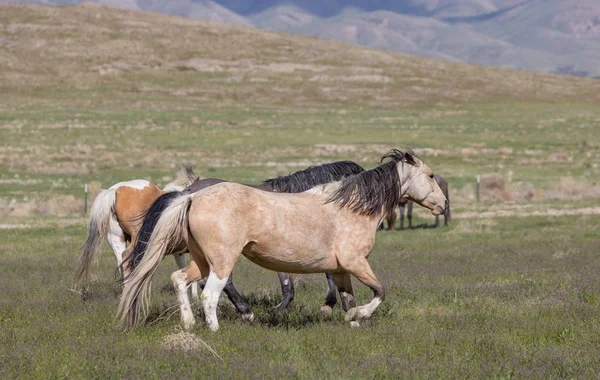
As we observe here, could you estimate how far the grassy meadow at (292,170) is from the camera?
8891 millimetres

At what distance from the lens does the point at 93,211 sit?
13.4m

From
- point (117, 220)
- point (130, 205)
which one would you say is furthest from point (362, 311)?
point (117, 220)

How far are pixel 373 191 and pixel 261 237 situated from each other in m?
1.85

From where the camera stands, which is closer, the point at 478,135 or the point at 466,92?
the point at 478,135

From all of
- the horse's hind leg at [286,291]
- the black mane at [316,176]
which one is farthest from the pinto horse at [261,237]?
the horse's hind leg at [286,291]

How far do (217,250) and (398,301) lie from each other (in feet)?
12.6

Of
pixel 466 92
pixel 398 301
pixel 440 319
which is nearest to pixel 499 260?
pixel 398 301

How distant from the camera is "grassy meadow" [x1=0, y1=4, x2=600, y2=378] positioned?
8.89 m

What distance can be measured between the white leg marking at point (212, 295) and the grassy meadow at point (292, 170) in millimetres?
210

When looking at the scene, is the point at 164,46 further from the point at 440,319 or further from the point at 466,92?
the point at 440,319

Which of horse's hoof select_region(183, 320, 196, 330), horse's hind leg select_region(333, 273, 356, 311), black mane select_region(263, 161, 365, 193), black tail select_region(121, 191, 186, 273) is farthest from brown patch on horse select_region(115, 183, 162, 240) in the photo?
horse's hind leg select_region(333, 273, 356, 311)

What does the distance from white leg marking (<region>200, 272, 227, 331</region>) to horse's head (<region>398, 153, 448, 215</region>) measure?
126 inches

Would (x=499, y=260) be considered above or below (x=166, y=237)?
below

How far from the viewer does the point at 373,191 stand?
10867 mm
